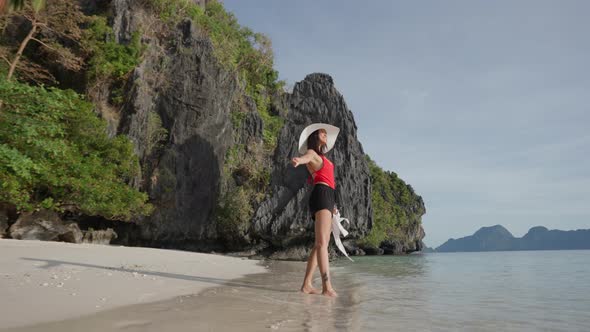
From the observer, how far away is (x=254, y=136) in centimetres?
2481

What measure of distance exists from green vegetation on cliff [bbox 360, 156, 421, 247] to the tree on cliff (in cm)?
3822

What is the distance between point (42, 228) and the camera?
11.8 metres

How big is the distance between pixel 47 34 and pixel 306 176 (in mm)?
16265

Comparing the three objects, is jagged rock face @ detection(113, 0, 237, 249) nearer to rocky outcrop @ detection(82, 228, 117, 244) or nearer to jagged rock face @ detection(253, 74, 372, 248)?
rocky outcrop @ detection(82, 228, 117, 244)

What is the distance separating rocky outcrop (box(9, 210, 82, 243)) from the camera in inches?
451

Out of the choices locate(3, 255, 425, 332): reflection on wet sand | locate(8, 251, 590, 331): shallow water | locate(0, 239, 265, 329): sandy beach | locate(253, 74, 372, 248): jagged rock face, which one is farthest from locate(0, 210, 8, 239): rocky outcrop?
locate(253, 74, 372, 248): jagged rock face

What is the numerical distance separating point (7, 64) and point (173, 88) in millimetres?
7869

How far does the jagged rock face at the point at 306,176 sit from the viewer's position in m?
22.5

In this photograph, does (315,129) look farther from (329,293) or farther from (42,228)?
(42,228)

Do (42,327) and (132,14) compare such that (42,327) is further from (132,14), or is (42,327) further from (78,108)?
(132,14)

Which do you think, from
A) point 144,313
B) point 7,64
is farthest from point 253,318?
point 7,64

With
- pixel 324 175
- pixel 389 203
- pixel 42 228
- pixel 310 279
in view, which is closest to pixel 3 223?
pixel 42 228

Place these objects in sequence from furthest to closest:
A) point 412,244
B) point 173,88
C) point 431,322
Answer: point 412,244
point 173,88
point 431,322

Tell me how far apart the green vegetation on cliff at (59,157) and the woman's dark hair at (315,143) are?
9.48 meters
